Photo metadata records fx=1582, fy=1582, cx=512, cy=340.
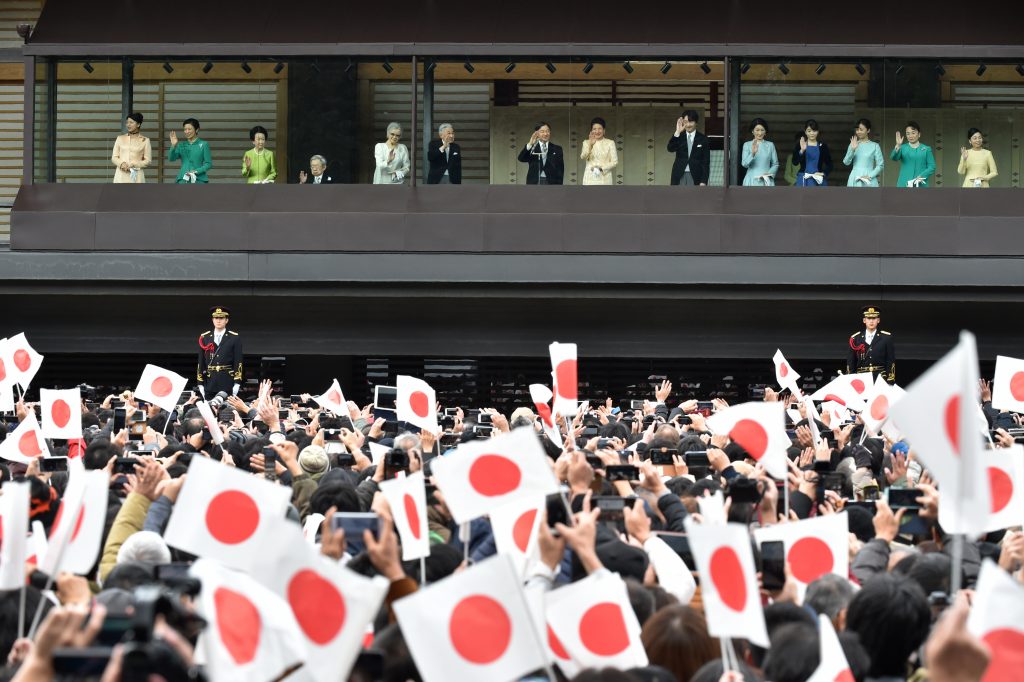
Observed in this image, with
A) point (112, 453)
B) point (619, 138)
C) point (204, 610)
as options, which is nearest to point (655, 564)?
point (204, 610)

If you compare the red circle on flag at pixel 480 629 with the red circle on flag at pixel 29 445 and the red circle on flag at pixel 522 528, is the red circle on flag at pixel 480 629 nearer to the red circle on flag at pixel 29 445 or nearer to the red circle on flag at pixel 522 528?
the red circle on flag at pixel 522 528

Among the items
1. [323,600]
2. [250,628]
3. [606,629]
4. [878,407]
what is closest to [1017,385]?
[878,407]

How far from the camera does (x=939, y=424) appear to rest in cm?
473

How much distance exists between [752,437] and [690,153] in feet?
55.8

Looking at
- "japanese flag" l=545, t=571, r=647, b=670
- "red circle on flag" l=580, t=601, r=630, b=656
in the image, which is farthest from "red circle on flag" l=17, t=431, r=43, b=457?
"red circle on flag" l=580, t=601, r=630, b=656

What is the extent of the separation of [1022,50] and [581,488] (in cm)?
1920

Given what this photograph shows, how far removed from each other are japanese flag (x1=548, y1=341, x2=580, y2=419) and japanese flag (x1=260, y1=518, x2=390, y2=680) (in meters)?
7.41

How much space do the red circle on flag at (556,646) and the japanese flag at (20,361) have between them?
11.4 m

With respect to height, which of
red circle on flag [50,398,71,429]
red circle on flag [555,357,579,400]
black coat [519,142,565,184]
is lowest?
red circle on flag [50,398,71,429]

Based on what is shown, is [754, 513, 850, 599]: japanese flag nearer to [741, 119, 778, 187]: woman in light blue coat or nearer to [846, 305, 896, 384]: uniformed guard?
[846, 305, 896, 384]: uniformed guard

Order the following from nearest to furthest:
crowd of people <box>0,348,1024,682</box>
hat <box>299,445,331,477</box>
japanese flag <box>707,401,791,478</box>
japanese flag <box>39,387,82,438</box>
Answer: crowd of people <box>0,348,1024,682</box> → japanese flag <box>707,401,791,478</box> → hat <box>299,445,331,477</box> → japanese flag <box>39,387,82,438</box>

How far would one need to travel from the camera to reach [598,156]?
995 inches

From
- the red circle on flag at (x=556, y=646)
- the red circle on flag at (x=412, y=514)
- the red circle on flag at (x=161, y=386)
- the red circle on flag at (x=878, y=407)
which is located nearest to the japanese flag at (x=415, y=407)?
the red circle on flag at (x=161, y=386)

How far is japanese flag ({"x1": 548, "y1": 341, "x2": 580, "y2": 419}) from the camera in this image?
12422mm
